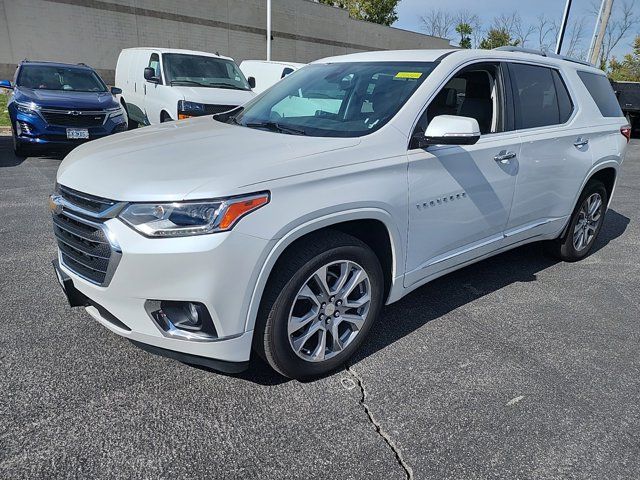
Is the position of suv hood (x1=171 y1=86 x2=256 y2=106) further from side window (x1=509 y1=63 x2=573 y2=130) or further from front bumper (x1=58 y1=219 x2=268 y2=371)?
front bumper (x1=58 y1=219 x2=268 y2=371)

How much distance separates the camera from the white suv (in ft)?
6.95

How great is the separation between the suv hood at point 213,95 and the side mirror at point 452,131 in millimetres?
6332

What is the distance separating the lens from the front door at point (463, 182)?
283 cm

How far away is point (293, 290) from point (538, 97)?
2.75 m

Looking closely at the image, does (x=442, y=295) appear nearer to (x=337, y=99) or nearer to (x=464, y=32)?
(x=337, y=99)

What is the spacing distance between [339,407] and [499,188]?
75.4 inches

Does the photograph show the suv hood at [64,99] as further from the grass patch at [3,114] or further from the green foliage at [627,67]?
the green foliage at [627,67]

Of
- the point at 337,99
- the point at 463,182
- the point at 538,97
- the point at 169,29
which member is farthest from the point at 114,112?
the point at 169,29

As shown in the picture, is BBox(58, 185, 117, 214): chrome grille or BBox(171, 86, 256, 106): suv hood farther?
BBox(171, 86, 256, 106): suv hood

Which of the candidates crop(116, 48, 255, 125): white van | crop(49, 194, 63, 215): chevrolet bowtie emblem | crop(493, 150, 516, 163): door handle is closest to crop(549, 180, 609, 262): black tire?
crop(493, 150, 516, 163): door handle

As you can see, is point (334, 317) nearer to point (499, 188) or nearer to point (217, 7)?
point (499, 188)

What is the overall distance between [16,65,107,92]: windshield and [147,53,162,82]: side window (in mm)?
1050

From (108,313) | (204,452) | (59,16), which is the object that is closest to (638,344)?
(204,452)

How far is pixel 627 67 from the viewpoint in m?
40.9
